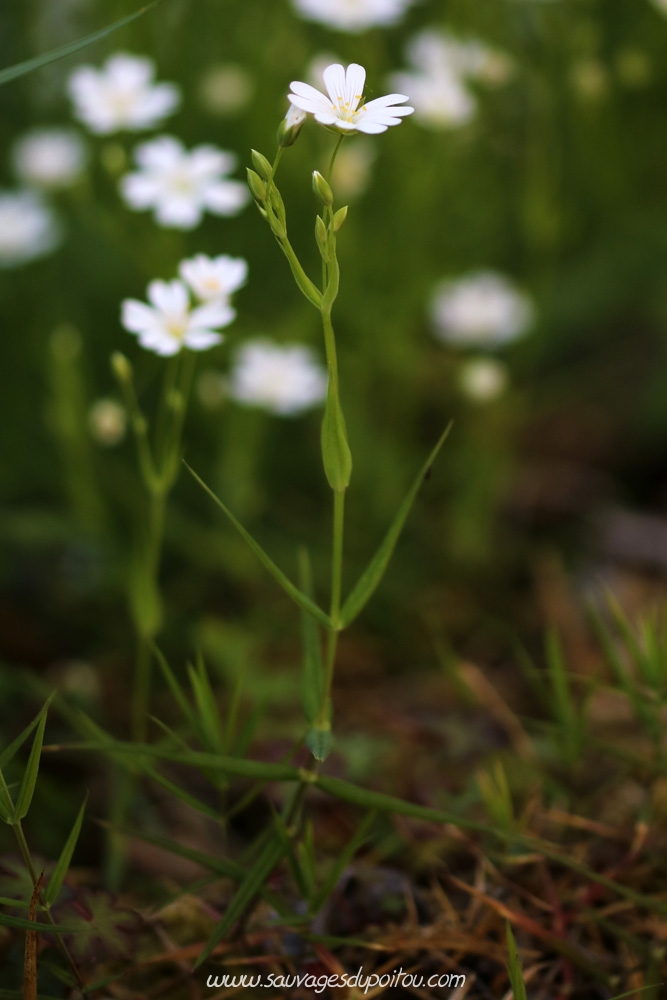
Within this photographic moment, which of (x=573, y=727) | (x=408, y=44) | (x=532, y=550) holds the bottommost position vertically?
(x=532, y=550)

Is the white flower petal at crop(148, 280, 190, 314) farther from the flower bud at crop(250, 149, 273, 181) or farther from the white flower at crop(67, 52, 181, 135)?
the white flower at crop(67, 52, 181, 135)

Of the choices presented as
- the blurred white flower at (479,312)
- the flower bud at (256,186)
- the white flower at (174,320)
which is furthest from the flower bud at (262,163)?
the blurred white flower at (479,312)

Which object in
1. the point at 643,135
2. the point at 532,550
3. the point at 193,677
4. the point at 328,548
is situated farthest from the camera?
the point at 643,135

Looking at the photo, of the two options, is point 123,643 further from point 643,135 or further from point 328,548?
point 643,135

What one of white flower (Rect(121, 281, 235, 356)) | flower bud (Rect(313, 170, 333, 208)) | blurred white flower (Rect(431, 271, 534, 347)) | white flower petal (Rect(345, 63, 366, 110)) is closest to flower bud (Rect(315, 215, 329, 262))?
flower bud (Rect(313, 170, 333, 208))

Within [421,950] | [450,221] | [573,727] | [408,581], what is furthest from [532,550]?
[421,950]

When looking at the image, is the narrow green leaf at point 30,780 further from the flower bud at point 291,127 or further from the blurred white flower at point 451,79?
the blurred white flower at point 451,79
